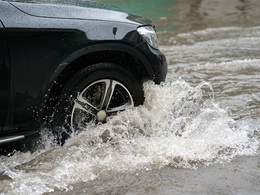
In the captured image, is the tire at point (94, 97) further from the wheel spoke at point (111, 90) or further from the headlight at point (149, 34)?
the headlight at point (149, 34)

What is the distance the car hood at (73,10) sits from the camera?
363cm

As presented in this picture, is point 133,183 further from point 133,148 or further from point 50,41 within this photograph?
point 50,41

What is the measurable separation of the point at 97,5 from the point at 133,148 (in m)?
1.50

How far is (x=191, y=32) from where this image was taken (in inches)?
414

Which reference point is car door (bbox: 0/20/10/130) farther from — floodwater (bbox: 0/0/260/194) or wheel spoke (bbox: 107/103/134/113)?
wheel spoke (bbox: 107/103/134/113)

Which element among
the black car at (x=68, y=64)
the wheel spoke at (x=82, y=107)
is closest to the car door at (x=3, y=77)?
the black car at (x=68, y=64)

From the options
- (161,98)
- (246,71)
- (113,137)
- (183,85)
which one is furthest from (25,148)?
(246,71)

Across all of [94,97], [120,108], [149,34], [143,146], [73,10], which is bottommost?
[143,146]

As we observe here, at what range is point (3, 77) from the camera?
3.44 m

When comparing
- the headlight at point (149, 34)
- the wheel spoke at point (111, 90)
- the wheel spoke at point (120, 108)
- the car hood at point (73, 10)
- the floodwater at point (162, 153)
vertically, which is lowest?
the floodwater at point (162, 153)

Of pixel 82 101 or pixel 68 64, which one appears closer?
pixel 68 64

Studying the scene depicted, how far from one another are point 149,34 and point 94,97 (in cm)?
86

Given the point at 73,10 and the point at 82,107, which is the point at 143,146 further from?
the point at 73,10

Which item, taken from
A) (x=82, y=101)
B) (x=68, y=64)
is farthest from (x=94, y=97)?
(x=68, y=64)
